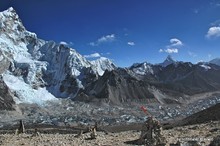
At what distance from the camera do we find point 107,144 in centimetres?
2556

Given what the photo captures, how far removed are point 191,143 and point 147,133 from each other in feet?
20.2

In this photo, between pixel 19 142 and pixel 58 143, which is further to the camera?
pixel 19 142

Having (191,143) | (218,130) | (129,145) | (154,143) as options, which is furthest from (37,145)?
(218,130)

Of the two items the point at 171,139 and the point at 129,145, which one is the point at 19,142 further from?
the point at 171,139

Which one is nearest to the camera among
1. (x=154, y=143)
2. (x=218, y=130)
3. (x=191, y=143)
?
(x=191, y=143)

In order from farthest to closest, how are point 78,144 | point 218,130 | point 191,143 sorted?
1. point 218,130
2. point 78,144
3. point 191,143

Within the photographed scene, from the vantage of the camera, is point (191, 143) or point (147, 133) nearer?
point (191, 143)

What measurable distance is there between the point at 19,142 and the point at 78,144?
461cm

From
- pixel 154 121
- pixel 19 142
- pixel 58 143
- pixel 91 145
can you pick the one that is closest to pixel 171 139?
pixel 154 121

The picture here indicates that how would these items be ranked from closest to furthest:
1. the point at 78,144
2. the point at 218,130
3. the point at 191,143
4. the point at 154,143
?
the point at 191,143 < the point at 154,143 < the point at 78,144 < the point at 218,130

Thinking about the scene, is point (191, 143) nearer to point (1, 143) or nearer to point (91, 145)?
point (91, 145)

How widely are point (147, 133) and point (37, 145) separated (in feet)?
24.7

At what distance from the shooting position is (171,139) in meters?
26.5

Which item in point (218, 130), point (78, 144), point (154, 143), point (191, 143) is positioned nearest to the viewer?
point (191, 143)
